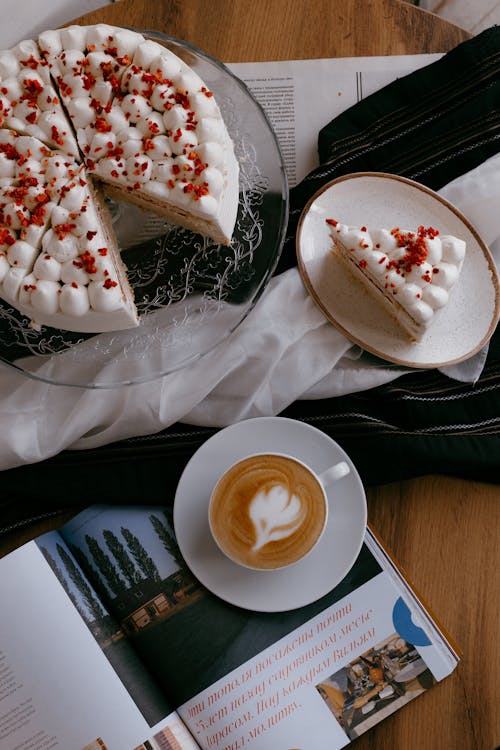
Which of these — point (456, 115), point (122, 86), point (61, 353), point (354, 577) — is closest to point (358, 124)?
point (456, 115)

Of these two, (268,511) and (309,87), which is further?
(309,87)

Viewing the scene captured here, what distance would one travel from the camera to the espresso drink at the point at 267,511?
119cm

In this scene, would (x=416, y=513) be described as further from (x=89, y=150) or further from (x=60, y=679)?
(x=89, y=150)

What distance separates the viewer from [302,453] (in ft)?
4.24

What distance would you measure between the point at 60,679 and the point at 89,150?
0.84m

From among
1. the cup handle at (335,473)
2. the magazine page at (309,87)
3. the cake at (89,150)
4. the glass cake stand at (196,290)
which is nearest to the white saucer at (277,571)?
the cup handle at (335,473)

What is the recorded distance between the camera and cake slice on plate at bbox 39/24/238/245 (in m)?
1.14

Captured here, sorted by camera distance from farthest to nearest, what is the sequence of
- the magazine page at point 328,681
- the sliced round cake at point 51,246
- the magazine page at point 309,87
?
the magazine page at point 309,87 < the magazine page at point 328,681 < the sliced round cake at point 51,246

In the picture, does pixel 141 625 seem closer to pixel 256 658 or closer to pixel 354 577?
pixel 256 658

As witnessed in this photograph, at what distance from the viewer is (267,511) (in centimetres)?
120

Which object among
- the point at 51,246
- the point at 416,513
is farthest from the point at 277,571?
the point at 51,246

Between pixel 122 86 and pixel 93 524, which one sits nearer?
pixel 122 86

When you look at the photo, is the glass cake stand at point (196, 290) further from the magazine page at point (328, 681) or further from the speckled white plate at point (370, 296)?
the magazine page at point (328, 681)

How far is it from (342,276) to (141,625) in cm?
70
